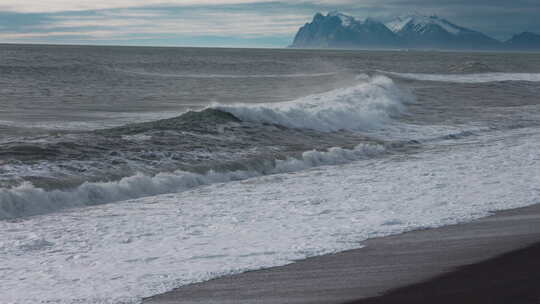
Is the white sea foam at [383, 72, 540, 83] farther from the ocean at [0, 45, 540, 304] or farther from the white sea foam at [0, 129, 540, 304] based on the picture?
the white sea foam at [0, 129, 540, 304]

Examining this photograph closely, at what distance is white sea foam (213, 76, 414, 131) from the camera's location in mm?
18375

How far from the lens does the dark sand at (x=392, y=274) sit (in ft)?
17.0

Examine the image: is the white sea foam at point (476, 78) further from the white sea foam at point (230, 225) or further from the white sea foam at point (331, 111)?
the white sea foam at point (230, 225)

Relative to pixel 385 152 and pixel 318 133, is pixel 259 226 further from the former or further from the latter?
pixel 318 133

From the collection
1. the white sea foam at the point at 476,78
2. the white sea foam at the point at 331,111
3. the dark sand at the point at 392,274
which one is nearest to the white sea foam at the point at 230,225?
the dark sand at the point at 392,274

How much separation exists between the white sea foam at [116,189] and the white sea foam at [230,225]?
0.36m

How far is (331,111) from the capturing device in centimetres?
2023

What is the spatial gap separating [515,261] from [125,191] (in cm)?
575

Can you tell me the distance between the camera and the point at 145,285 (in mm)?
5492

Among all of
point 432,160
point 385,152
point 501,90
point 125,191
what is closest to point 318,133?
point 385,152

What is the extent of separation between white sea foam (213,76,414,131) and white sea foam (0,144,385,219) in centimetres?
517

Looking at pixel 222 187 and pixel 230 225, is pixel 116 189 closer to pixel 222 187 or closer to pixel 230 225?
pixel 222 187

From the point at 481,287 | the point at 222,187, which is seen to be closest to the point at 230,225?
the point at 222,187

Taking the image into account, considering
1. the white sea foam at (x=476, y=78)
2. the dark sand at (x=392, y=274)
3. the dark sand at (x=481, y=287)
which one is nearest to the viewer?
the dark sand at (x=481, y=287)
